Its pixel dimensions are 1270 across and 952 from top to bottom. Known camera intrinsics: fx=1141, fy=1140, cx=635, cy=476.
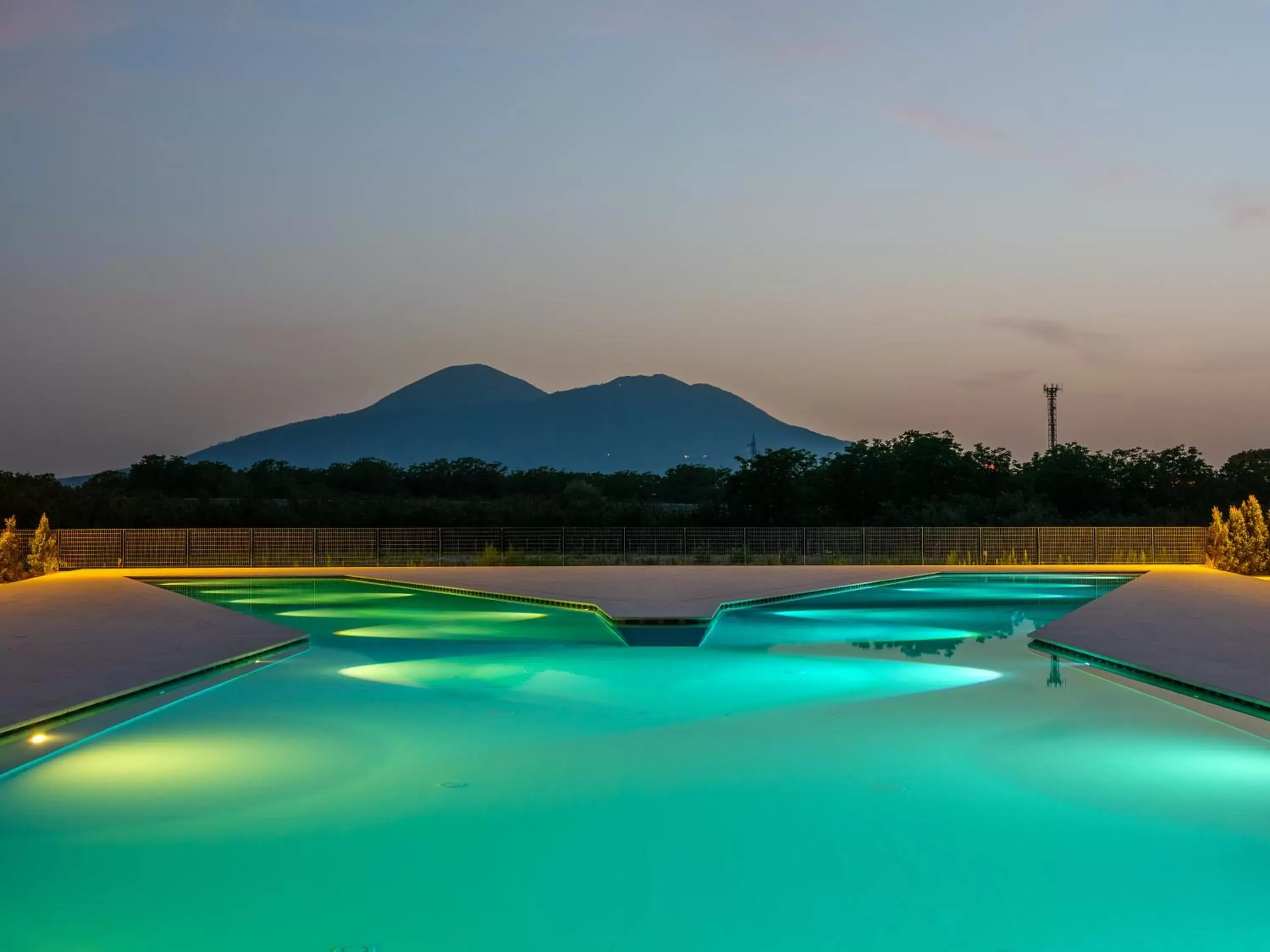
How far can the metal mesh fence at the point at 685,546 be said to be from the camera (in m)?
22.7

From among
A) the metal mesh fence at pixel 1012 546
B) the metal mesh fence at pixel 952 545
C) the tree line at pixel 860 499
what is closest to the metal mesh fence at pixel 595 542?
the tree line at pixel 860 499

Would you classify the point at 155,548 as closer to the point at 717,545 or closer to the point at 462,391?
the point at 717,545


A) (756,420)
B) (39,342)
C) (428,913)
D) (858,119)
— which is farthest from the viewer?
(756,420)

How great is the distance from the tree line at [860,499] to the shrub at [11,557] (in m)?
9.64

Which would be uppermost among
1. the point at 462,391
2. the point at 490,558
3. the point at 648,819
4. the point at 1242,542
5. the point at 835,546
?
the point at 462,391

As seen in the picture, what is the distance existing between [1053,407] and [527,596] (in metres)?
38.1

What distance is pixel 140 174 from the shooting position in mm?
22875

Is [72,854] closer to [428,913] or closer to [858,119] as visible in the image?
[428,913]

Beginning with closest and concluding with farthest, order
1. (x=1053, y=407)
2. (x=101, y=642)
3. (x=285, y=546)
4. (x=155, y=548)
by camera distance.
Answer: (x=101, y=642)
(x=155, y=548)
(x=285, y=546)
(x=1053, y=407)

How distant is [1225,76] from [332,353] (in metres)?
27.7

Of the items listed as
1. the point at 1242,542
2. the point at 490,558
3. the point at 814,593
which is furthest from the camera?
the point at 490,558

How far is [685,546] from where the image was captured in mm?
23750

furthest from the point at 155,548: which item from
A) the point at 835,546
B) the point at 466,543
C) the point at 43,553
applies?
the point at 835,546

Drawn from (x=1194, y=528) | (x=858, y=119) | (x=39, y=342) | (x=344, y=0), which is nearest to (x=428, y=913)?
(x=344, y=0)
